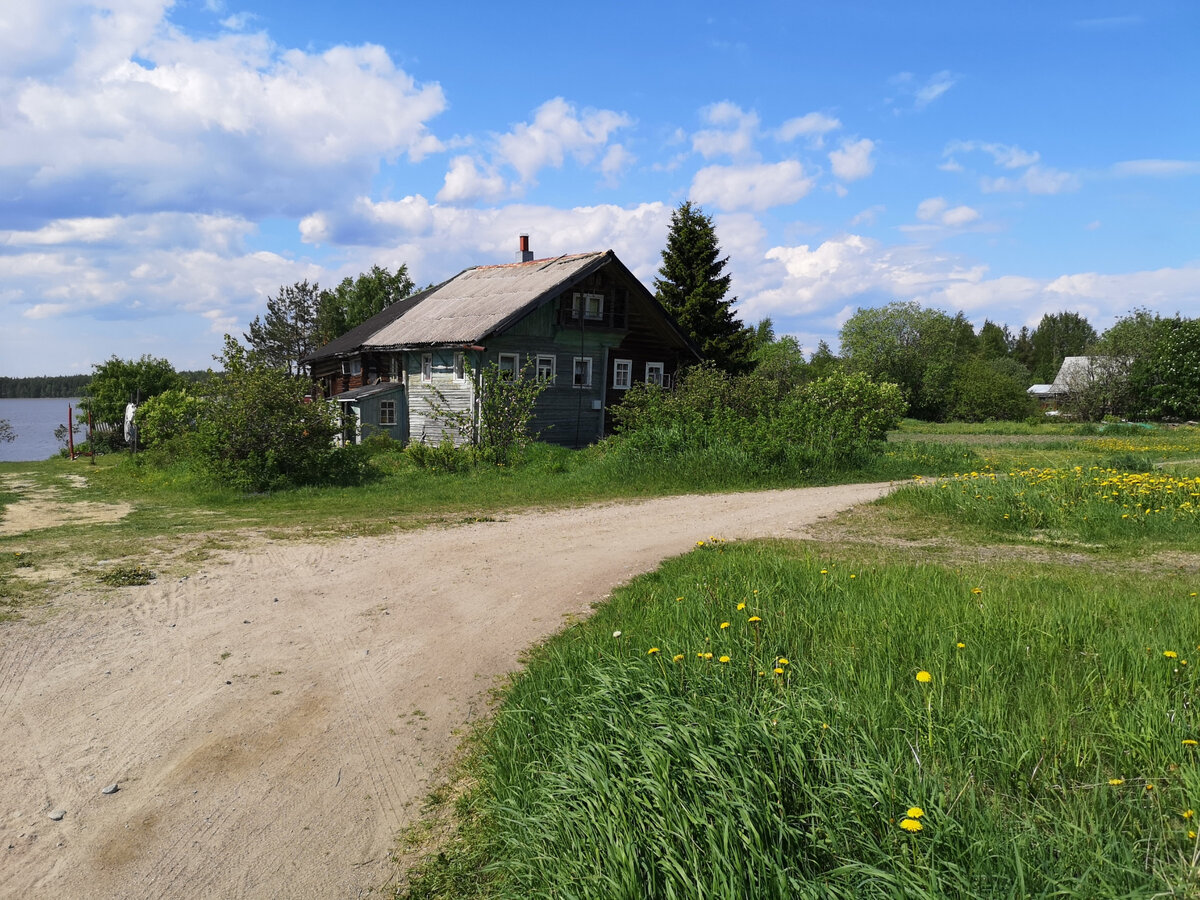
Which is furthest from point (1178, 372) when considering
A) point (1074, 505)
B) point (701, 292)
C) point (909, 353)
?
point (1074, 505)

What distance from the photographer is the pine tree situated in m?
37.8

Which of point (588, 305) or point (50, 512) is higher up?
point (588, 305)

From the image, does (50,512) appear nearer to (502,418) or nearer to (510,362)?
(502,418)

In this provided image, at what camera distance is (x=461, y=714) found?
526cm

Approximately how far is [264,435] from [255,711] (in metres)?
12.9

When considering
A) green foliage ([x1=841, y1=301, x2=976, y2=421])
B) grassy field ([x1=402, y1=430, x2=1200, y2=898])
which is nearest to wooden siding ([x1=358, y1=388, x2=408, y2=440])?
grassy field ([x1=402, y1=430, x2=1200, y2=898])

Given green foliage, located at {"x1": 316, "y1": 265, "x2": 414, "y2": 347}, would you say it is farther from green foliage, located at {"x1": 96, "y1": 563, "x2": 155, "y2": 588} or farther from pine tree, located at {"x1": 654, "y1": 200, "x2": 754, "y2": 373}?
green foliage, located at {"x1": 96, "y1": 563, "x2": 155, "y2": 588}

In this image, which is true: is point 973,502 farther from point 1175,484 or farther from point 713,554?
point 713,554

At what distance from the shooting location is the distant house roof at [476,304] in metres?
25.8

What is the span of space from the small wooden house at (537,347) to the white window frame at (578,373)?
0.04 m

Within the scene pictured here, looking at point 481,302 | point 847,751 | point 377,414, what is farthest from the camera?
point 481,302

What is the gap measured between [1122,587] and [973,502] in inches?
187

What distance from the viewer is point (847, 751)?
332 cm

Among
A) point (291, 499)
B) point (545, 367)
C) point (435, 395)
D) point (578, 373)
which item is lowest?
point (291, 499)
